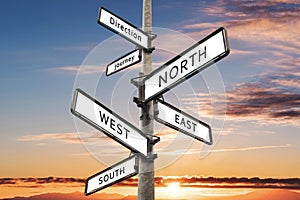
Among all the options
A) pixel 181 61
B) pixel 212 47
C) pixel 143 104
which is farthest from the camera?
pixel 143 104

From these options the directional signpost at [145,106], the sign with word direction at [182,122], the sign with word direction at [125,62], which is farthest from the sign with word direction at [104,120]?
the sign with word direction at [125,62]

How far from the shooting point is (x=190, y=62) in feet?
12.4

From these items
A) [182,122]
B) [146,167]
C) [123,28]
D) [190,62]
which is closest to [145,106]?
[182,122]

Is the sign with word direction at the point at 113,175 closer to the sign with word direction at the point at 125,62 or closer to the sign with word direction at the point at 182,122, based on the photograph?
the sign with word direction at the point at 182,122

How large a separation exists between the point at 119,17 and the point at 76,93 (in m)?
1.61

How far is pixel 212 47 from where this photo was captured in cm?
359

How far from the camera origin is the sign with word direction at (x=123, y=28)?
4.80m

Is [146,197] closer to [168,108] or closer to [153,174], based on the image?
[153,174]

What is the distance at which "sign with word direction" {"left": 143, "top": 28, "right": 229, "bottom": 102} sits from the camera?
353 cm

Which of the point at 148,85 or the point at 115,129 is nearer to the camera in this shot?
the point at 115,129

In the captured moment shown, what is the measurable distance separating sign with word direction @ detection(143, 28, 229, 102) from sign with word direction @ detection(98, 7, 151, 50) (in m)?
0.88

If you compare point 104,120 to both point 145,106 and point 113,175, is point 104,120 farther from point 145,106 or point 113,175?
A: point 145,106

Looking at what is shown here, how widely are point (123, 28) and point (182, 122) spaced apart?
129cm

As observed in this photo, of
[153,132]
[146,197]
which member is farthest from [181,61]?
[146,197]
